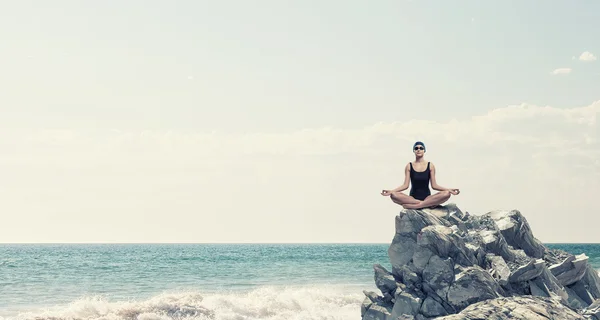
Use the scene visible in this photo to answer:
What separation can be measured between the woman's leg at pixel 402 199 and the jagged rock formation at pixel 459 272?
450 mm

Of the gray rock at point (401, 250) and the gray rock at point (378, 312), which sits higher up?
the gray rock at point (401, 250)

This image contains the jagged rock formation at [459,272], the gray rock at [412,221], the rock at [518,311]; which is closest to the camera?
the rock at [518,311]

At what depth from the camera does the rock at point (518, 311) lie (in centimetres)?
1390

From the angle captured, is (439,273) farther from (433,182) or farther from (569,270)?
(569,270)

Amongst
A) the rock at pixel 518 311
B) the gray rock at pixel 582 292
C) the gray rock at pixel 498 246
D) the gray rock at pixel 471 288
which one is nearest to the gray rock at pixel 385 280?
the gray rock at pixel 471 288

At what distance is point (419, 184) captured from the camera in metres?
18.3

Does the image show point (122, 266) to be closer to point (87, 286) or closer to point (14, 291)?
point (87, 286)

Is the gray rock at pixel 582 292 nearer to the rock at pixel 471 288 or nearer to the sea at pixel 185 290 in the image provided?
the rock at pixel 471 288

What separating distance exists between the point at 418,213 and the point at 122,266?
55665mm

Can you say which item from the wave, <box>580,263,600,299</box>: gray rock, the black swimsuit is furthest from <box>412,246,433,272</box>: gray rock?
the wave

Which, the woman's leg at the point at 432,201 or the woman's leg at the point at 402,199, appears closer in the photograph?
the woman's leg at the point at 402,199

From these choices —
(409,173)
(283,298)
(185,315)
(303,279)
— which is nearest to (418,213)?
(409,173)

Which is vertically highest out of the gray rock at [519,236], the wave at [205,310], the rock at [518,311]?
the gray rock at [519,236]

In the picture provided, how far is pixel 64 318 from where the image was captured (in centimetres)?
3017
